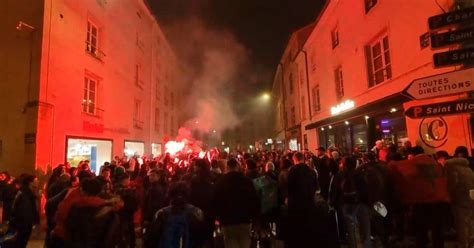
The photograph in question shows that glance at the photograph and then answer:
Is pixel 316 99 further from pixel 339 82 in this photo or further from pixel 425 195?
pixel 425 195

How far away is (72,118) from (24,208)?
5.98 m

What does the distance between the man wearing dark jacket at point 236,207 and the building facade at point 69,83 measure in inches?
282

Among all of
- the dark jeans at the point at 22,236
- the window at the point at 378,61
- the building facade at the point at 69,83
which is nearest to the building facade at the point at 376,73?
the window at the point at 378,61

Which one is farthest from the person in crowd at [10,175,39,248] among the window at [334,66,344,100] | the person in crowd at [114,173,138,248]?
the window at [334,66,344,100]

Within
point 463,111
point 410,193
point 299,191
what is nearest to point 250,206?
point 299,191

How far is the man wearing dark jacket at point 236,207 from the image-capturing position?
4.53 metres

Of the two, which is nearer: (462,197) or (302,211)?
(462,197)

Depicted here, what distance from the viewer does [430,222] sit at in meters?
5.14

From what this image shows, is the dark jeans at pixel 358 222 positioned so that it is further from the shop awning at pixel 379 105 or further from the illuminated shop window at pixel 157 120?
the illuminated shop window at pixel 157 120

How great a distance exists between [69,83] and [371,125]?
35.8 feet

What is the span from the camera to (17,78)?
30.5 ft

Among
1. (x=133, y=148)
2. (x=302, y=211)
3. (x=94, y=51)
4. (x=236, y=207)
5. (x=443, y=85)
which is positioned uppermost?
(x=94, y=51)

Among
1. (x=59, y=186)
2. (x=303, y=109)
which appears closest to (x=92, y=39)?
(x=59, y=186)

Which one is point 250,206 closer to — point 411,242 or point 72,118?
point 411,242
